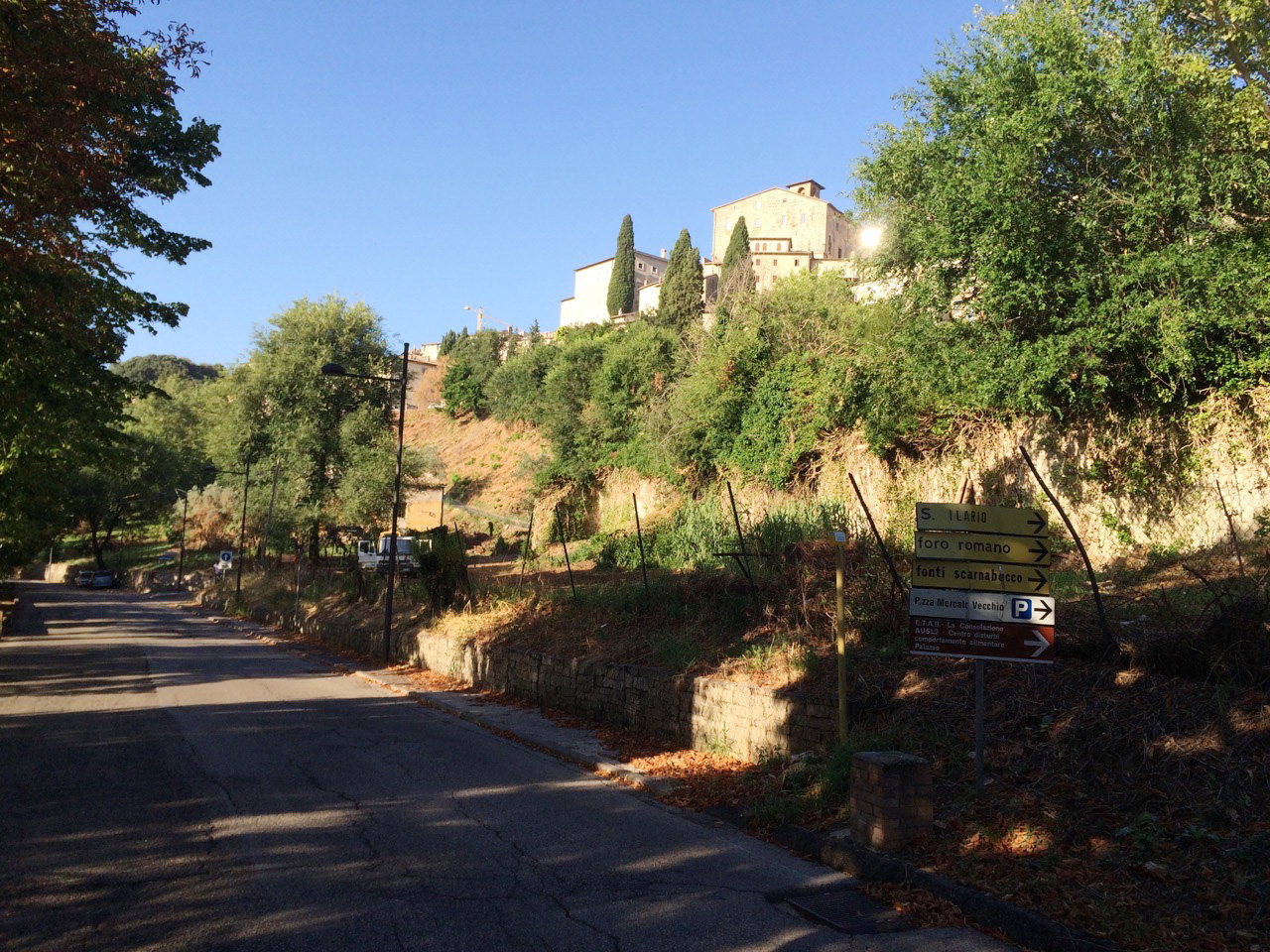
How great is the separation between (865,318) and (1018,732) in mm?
16966

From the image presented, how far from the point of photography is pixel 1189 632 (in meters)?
7.56

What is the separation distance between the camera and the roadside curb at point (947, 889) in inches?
211

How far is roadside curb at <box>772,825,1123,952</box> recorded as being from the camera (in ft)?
17.6

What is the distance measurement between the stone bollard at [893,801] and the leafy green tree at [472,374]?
75.0 meters

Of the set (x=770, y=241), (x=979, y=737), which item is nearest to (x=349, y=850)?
(x=979, y=737)

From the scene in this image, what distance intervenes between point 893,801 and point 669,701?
4.90 meters

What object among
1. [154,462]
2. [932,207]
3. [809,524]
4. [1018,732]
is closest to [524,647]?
[809,524]

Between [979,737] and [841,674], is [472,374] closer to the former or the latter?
[841,674]

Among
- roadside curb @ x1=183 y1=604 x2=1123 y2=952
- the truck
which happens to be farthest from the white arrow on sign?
the truck

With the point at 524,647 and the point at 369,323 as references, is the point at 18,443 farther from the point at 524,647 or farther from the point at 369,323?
the point at 369,323

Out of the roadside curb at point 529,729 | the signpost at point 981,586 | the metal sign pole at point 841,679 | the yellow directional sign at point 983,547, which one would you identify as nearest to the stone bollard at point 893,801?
the signpost at point 981,586

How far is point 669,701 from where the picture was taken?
11.4 meters

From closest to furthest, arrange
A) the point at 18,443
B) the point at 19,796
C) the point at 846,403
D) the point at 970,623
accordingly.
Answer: the point at 970,623 < the point at 19,796 < the point at 18,443 < the point at 846,403

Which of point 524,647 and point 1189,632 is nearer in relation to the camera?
point 1189,632
